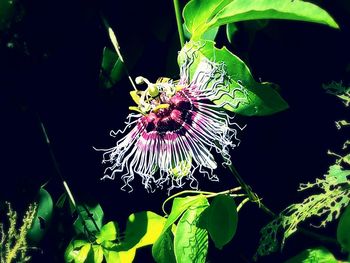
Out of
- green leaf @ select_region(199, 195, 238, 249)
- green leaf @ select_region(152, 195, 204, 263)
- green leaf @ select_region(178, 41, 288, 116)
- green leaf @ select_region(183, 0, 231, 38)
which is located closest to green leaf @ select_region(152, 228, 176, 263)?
green leaf @ select_region(152, 195, 204, 263)

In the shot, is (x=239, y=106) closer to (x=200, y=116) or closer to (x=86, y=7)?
(x=200, y=116)

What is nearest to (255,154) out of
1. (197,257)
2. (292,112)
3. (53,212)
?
(292,112)

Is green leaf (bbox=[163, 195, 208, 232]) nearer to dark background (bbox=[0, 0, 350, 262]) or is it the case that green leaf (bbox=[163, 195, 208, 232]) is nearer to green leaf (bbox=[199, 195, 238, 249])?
green leaf (bbox=[199, 195, 238, 249])

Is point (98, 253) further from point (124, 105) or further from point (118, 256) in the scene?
point (124, 105)

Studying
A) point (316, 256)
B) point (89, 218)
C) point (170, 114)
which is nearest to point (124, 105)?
point (89, 218)

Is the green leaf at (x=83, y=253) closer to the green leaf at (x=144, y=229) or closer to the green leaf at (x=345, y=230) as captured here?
the green leaf at (x=144, y=229)

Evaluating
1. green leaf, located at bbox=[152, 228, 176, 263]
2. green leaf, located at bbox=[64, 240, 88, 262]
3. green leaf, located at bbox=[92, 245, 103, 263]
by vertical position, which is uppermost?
green leaf, located at bbox=[64, 240, 88, 262]
